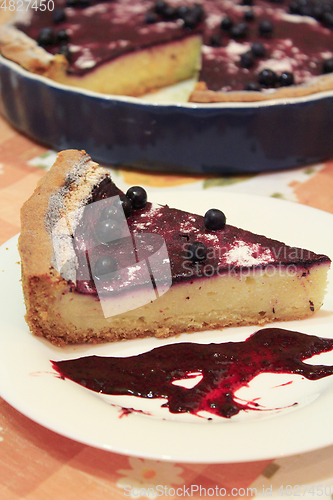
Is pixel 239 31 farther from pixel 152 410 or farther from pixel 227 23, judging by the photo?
pixel 152 410

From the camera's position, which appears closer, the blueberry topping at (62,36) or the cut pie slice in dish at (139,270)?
the cut pie slice in dish at (139,270)

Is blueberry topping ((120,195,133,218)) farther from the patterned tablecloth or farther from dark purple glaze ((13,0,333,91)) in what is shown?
dark purple glaze ((13,0,333,91))

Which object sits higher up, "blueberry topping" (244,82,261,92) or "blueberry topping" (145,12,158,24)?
"blueberry topping" (145,12,158,24)

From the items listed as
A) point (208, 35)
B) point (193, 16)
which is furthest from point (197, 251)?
point (193, 16)

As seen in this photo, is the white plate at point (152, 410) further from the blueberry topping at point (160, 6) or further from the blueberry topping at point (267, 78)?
the blueberry topping at point (160, 6)

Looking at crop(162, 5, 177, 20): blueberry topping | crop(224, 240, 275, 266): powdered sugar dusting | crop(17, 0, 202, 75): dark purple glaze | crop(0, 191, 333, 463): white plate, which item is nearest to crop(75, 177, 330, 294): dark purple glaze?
crop(224, 240, 275, 266): powdered sugar dusting

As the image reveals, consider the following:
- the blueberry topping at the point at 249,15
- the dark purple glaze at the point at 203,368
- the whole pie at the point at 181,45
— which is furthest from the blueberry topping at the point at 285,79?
the dark purple glaze at the point at 203,368
